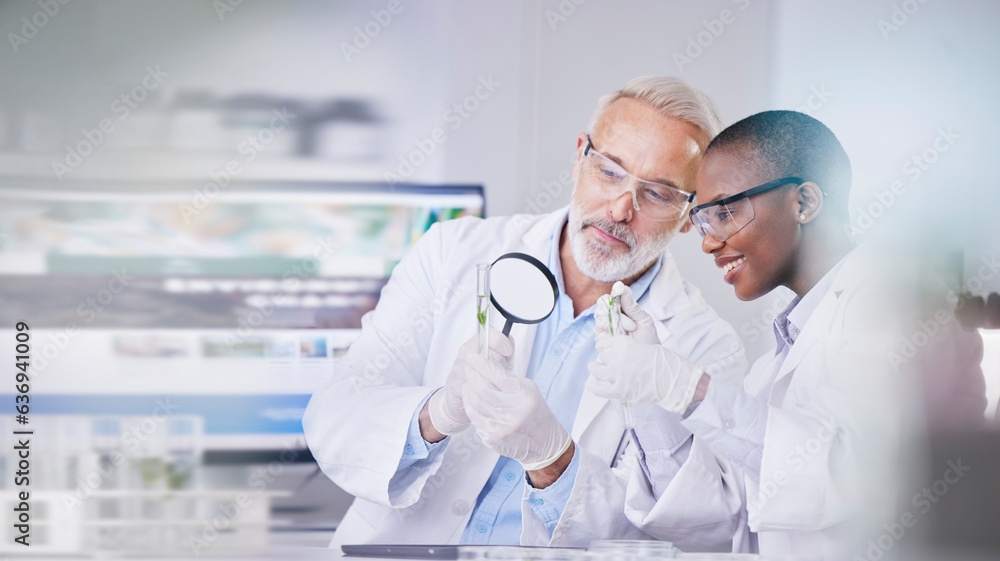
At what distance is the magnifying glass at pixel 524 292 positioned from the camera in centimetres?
161

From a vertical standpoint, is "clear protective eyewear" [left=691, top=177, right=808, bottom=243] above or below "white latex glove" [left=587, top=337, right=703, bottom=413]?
above

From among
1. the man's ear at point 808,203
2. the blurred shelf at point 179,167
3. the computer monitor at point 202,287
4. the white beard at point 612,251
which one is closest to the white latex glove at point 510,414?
the white beard at point 612,251

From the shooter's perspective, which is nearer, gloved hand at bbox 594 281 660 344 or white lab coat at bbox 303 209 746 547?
gloved hand at bbox 594 281 660 344

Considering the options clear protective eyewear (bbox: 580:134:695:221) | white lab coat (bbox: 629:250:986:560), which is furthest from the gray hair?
white lab coat (bbox: 629:250:986:560)

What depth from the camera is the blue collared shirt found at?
171 cm

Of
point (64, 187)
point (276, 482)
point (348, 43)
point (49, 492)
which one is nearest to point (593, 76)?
point (348, 43)

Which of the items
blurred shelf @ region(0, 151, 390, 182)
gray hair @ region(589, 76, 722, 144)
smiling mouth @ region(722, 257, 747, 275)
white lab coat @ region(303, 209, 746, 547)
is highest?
gray hair @ region(589, 76, 722, 144)

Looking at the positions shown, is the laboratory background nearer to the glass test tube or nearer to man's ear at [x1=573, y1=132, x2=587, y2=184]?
man's ear at [x1=573, y1=132, x2=587, y2=184]

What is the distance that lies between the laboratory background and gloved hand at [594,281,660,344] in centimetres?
62

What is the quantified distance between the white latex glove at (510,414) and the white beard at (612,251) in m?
0.43

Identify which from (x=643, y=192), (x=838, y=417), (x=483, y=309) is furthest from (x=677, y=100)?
(x=838, y=417)

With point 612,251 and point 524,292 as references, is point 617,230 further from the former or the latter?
point 524,292

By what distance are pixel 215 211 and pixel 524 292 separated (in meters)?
1.32

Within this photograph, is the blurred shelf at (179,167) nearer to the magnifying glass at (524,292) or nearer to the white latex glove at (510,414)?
the magnifying glass at (524,292)
